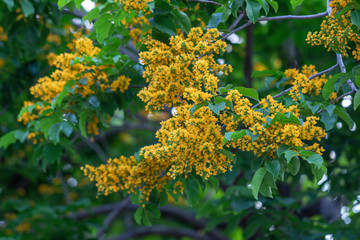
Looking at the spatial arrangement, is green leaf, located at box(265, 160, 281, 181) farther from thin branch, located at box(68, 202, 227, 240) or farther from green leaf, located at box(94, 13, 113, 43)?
thin branch, located at box(68, 202, 227, 240)

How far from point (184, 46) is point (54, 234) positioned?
397 centimetres

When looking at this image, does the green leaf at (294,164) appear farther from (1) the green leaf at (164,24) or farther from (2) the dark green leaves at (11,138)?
(2) the dark green leaves at (11,138)

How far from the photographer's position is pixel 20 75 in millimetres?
5750

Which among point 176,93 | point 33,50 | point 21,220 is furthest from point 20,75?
point 176,93

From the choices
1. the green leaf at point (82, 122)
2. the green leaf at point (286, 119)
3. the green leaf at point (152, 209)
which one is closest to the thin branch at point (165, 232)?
the green leaf at point (152, 209)

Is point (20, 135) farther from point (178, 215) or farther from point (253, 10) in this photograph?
point (178, 215)

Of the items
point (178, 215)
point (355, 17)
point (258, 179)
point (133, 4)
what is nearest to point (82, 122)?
point (133, 4)

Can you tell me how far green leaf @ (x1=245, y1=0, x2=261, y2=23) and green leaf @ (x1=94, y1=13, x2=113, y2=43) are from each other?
3.45 feet

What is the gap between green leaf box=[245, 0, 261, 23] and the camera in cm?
310

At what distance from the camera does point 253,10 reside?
3.12 meters

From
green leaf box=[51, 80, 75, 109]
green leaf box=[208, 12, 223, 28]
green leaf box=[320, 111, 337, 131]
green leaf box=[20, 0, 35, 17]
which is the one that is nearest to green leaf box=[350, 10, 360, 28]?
green leaf box=[320, 111, 337, 131]

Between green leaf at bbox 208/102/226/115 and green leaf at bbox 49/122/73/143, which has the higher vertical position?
green leaf at bbox 208/102/226/115

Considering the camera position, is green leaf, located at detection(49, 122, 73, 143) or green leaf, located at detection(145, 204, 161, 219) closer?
green leaf, located at detection(145, 204, 161, 219)

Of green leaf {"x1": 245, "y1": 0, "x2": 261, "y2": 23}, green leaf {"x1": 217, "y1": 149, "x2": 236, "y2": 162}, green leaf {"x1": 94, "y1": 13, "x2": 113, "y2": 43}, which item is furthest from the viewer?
green leaf {"x1": 94, "y1": 13, "x2": 113, "y2": 43}
